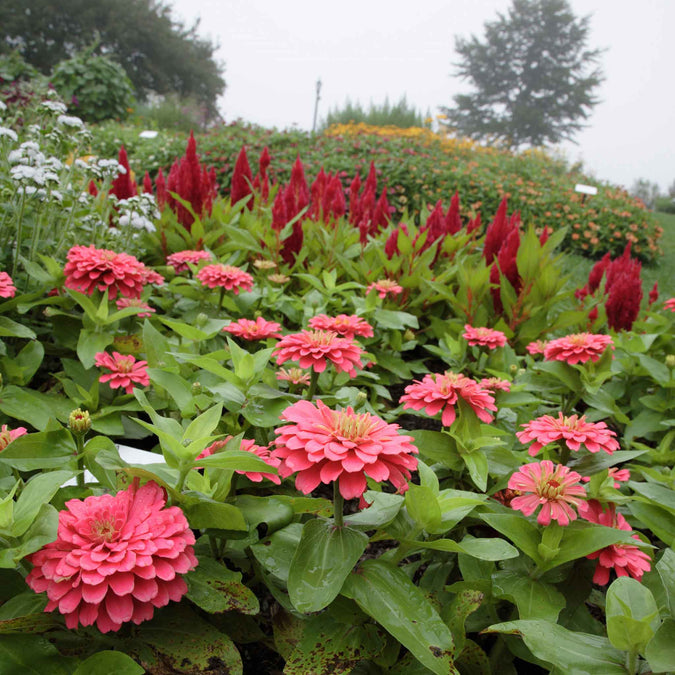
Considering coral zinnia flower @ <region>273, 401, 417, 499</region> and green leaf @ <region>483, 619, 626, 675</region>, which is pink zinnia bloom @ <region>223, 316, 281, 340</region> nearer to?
coral zinnia flower @ <region>273, 401, 417, 499</region>

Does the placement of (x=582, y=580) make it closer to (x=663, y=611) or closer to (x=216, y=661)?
(x=663, y=611)

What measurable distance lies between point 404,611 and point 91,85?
15.0 meters

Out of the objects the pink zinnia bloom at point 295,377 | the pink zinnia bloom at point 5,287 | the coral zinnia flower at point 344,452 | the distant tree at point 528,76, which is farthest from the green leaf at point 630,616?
the distant tree at point 528,76

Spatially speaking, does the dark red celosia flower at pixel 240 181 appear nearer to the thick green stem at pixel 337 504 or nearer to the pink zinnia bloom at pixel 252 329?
the pink zinnia bloom at pixel 252 329

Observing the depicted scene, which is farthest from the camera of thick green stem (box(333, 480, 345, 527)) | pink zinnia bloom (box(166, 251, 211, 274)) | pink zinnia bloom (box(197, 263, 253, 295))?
pink zinnia bloom (box(166, 251, 211, 274))

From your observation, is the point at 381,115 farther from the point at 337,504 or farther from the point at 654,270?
the point at 337,504

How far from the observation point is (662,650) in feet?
2.30

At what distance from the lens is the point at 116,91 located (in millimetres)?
13344

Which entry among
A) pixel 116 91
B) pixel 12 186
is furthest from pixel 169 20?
pixel 12 186

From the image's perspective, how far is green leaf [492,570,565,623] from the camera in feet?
2.89

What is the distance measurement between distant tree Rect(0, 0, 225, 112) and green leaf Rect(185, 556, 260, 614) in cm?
2745

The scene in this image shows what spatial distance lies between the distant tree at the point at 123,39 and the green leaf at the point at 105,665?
1084 inches

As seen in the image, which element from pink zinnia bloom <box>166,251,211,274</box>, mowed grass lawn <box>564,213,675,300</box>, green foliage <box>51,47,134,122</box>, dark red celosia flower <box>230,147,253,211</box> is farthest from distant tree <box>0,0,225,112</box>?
pink zinnia bloom <box>166,251,211,274</box>

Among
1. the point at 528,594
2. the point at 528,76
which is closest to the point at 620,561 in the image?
the point at 528,594
